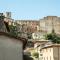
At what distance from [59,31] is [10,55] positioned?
77.7 m

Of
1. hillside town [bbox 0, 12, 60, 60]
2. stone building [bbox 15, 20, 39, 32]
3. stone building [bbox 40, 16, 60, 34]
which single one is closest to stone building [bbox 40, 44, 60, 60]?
hillside town [bbox 0, 12, 60, 60]

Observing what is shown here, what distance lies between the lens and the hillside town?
11672 millimetres

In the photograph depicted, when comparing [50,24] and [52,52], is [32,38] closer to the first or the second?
[50,24]

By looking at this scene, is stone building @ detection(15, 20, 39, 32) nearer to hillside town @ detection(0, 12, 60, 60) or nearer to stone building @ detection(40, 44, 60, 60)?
hillside town @ detection(0, 12, 60, 60)

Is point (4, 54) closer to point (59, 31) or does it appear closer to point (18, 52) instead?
point (18, 52)

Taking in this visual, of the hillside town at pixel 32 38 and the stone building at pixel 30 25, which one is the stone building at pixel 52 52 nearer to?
the hillside town at pixel 32 38

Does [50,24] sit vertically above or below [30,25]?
above

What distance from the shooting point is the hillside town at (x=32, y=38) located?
11672mm

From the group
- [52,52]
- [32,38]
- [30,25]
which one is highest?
[30,25]

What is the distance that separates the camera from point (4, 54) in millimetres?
11312

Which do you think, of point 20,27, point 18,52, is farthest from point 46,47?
point 18,52

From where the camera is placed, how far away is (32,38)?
7356 cm

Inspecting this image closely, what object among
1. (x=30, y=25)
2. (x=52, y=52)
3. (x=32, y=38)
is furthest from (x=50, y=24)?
(x=52, y=52)

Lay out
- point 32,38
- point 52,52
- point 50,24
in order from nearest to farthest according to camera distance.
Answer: point 52,52
point 32,38
point 50,24
